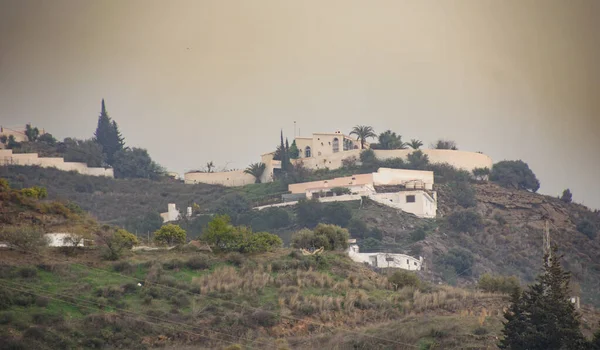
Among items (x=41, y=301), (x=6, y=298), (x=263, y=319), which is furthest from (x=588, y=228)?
(x=6, y=298)

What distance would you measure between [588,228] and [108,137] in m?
48.3

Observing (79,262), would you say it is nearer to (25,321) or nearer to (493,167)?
(25,321)

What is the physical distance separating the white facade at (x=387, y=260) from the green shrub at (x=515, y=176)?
29.5 m

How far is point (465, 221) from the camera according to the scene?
91062 millimetres

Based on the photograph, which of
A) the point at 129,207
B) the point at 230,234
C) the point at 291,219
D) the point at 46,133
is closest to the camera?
the point at 230,234

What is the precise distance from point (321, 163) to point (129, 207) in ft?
58.1

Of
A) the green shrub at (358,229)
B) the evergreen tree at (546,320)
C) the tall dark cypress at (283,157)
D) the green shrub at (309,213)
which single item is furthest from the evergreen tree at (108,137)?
the evergreen tree at (546,320)

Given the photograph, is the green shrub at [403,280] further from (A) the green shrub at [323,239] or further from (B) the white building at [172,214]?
(B) the white building at [172,214]

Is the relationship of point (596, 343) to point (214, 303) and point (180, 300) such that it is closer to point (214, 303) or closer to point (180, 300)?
point (214, 303)

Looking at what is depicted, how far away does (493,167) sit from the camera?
108 meters

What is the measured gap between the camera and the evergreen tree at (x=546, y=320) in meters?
36.8

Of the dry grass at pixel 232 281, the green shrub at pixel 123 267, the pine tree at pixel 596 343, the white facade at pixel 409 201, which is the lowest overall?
the pine tree at pixel 596 343

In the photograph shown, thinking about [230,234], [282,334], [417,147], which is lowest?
[282,334]

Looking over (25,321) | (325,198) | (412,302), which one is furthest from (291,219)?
(25,321)
